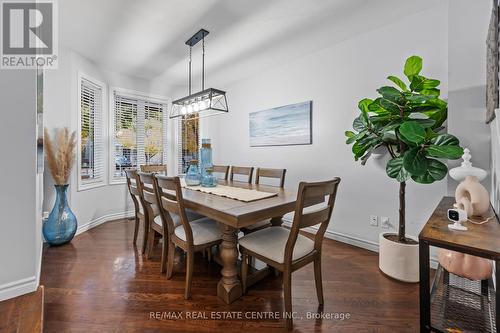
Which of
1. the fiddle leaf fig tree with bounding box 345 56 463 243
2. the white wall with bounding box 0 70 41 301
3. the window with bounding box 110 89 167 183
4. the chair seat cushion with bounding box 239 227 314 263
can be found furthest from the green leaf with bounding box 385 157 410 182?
the window with bounding box 110 89 167 183

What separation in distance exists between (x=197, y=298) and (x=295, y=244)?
2.85 ft

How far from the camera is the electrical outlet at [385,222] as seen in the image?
2.46m

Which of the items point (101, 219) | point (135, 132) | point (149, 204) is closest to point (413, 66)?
point (149, 204)

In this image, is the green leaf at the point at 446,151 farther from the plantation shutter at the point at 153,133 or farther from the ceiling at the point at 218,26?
the plantation shutter at the point at 153,133

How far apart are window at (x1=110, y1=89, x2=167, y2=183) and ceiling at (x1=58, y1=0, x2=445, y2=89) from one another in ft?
2.47

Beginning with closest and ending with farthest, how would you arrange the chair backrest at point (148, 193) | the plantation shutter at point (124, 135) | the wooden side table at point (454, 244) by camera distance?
the wooden side table at point (454, 244), the chair backrest at point (148, 193), the plantation shutter at point (124, 135)

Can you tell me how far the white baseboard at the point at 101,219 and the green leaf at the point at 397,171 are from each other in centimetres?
374

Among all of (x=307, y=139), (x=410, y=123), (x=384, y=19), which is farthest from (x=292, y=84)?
(x=410, y=123)

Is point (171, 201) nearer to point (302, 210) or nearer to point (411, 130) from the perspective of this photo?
point (302, 210)

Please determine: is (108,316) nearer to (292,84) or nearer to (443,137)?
(443,137)

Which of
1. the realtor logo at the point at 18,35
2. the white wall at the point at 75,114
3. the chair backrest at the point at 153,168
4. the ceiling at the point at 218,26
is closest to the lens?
the realtor logo at the point at 18,35

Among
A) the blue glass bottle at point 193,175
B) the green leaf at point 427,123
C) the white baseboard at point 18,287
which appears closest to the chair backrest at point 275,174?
the blue glass bottle at point 193,175

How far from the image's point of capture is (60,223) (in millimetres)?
2727

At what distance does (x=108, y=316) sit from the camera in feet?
5.10
